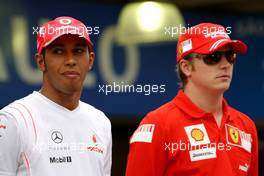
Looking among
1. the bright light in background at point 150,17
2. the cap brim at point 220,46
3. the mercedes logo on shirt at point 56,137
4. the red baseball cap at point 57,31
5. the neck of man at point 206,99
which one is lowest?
the mercedes logo on shirt at point 56,137

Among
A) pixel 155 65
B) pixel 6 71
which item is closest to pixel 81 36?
pixel 6 71

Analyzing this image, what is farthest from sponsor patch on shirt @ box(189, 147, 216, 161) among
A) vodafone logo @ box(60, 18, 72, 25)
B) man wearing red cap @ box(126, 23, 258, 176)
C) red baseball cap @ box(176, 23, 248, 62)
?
vodafone logo @ box(60, 18, 72, 25)

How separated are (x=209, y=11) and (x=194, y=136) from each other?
291 cm

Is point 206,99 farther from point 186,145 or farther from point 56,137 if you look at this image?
point 56,137

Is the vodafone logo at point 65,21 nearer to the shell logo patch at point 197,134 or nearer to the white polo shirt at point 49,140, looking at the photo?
the white polo shirt at point 49,140

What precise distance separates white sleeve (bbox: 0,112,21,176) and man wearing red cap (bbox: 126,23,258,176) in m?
0.85

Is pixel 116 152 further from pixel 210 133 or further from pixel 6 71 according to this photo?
pixel 210 133

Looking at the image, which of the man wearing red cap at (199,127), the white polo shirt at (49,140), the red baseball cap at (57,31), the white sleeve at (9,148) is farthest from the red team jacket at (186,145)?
the white sleeve at (9,148)

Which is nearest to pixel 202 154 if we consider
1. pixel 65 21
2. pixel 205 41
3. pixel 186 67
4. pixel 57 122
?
pixel 186 67

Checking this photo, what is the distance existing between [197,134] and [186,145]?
13 centimetres

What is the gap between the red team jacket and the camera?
4551 mm

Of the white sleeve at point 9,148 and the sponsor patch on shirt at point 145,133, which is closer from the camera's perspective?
the white sleeve at point 9,148

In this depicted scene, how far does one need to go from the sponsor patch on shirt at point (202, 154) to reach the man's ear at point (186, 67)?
1.54 ft

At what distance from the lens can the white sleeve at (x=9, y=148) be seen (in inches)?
157
